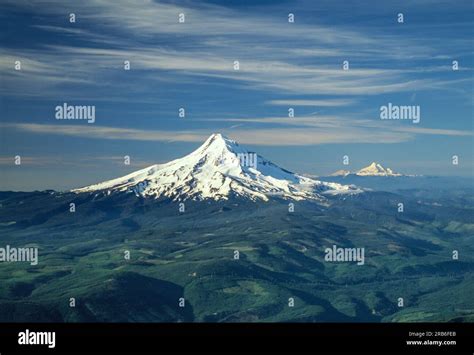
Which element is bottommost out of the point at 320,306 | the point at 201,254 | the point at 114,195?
the point at 320,306

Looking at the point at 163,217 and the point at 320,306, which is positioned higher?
the point at 163,217

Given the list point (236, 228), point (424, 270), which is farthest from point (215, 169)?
point (424, 270)

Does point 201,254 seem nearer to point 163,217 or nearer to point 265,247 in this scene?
point 163,217
